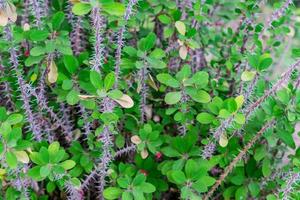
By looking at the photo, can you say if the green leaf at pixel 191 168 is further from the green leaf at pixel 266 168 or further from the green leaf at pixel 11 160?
the green leaf at pixel 11 160

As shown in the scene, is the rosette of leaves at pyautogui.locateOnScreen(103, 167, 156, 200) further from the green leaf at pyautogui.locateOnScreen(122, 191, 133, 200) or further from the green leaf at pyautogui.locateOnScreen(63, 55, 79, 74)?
the green leaf at pyautogui.locateOnScreen(63, 55, 79, 74)

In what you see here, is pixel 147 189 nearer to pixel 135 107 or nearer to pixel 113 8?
Result: pixel 135 107

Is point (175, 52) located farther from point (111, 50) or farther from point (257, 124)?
point (257, 124)

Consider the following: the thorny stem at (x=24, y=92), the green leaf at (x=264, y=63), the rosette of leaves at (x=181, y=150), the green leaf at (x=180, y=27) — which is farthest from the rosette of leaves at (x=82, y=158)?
the green leaf at (x=264, y=63)

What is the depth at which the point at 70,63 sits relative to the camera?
1372mm

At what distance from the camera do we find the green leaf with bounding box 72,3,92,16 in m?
1.16

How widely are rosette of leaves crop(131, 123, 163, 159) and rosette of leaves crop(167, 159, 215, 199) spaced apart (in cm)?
12

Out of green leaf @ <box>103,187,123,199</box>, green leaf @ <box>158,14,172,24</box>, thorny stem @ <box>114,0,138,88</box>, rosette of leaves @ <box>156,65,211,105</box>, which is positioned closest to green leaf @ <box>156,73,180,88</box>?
rosette of leaves @ <box>156,65,211,105</box>

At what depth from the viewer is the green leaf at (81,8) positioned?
1155mm

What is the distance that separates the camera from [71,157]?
1.57 m

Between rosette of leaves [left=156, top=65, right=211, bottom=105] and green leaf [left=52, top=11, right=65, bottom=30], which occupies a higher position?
green leaf [left=52, top=11, right=65, bottom=30]

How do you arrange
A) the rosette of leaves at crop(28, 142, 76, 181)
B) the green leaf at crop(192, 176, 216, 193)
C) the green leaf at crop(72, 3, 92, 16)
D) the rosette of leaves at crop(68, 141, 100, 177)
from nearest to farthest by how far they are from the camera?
the green leaf at crop(72, 3, 92, 16)
the rosette of leaves at crop(28, 142, 76, 181)
the green leaf at crop(192, 176, 216, 193)
the rosette of leaves at crop(68, 141, 100, 177)

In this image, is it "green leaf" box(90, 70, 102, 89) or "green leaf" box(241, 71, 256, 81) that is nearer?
"green leaf" box(90, 70, 102, 89)

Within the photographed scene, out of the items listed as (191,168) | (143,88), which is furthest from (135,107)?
(191,168)
